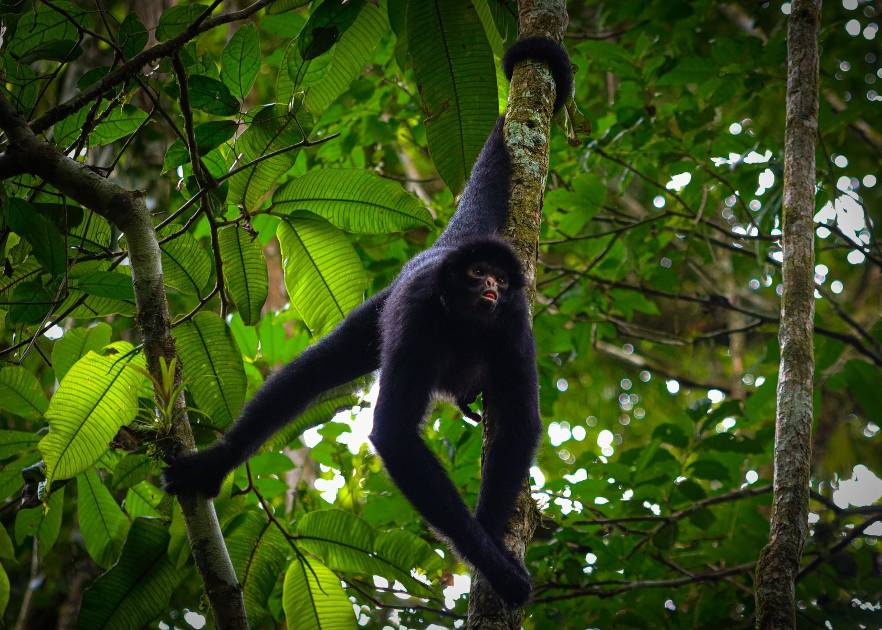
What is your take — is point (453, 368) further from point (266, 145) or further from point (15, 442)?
point (15, 442)

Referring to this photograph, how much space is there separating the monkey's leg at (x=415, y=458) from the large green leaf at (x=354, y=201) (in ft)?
2.64

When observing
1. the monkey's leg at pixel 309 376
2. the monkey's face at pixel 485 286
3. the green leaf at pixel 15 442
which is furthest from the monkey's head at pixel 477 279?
the green leaf at pixel 15 442

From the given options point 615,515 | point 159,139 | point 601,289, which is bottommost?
point 615,515

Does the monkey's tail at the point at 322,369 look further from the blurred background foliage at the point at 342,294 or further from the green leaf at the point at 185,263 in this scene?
the green leaf at the point at 185,263

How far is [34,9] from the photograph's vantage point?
11.6ft

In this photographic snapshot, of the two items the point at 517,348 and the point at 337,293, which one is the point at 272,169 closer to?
the point at 337,293

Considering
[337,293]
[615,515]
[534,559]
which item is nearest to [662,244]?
[615,515]

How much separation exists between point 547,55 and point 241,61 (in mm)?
1735

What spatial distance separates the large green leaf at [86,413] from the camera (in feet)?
10.6

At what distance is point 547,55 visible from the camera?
14.3ft

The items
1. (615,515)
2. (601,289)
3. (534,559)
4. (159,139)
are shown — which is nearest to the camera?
(534,559)

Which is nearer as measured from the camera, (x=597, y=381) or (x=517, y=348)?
(x=517, y=348)

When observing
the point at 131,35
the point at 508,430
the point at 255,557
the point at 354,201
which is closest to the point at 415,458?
the point at 508,430

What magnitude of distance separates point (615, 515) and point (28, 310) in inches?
175
